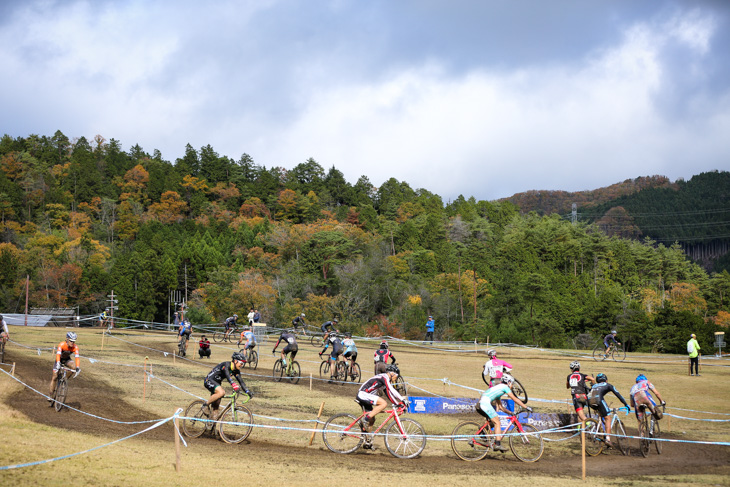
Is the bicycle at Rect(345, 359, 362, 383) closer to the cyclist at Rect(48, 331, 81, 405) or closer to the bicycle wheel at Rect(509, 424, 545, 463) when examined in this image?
the bicycle wheel at Rect(509, 424, 545, 463)

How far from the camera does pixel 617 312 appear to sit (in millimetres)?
64188

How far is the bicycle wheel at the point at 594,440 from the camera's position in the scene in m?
14.8

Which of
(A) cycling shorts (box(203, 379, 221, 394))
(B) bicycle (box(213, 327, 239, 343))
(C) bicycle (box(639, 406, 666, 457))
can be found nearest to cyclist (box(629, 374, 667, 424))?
(C) bicycle (box(639, 406, 666, 457))

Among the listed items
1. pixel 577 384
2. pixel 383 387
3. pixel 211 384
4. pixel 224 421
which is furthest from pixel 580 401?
pixel 211 384

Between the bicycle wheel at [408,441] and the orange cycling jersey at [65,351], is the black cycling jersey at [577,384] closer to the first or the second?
the bicycle wheel at [408,441]

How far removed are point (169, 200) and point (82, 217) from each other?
60.1 ft

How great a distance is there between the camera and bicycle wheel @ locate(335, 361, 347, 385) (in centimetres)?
2425

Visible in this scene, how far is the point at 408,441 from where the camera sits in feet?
44.8

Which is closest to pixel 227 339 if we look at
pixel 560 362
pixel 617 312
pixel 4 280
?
pixel 560 362

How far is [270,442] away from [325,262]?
237 ft

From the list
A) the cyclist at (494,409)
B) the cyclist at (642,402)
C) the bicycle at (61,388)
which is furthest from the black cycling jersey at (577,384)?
the bicycle at (61,388)

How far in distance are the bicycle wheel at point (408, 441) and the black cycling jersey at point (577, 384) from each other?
16.0 ft

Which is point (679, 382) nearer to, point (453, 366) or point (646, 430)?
point (453, 366)

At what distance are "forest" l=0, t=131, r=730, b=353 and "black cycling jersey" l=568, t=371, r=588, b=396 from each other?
3901 centimetres
